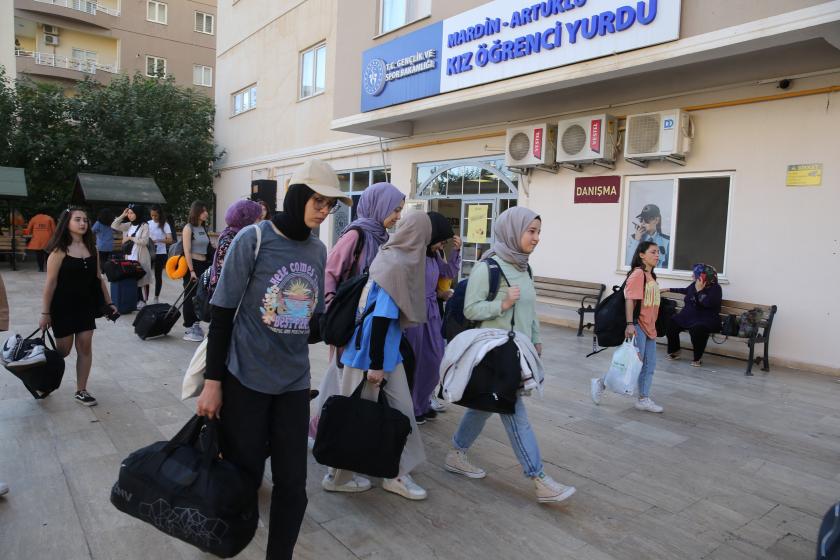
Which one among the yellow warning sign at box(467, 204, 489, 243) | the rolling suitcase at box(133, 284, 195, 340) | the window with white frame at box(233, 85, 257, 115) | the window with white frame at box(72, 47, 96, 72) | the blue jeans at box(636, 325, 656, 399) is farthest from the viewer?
the window with white frame at box(72, 47, 96, 72)

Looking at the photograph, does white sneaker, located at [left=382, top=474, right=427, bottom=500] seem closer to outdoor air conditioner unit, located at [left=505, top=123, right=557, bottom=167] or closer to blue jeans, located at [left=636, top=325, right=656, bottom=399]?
blue jeans, located at [left=636, top=325, right=656, bottom=399]

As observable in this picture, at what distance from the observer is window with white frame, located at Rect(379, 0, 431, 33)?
1162 centimetres

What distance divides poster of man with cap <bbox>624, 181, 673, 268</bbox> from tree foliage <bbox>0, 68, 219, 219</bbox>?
57.2 feet

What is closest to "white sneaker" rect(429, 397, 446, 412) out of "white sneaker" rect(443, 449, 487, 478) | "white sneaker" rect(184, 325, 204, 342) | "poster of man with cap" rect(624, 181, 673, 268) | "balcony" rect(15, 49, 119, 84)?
"white sneaker" rect(443, 449, 487, 478)

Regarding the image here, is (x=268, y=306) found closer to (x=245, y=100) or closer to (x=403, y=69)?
(x=403, y=69)

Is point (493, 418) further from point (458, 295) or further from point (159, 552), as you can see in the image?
point (159, 552)

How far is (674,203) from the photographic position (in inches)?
344

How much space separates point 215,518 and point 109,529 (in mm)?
1239

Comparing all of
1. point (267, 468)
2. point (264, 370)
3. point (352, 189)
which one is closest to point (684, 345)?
point (267, 468)

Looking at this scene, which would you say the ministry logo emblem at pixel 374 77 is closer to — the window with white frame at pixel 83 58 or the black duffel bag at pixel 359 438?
the black duffel bag at pixel 359 438

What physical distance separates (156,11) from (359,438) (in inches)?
1385

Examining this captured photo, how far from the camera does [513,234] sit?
11.9ft

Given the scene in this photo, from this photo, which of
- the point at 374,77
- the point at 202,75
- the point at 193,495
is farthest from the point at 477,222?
the point at 202,75

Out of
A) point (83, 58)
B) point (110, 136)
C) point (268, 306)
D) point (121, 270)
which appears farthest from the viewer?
point (83, 58)
